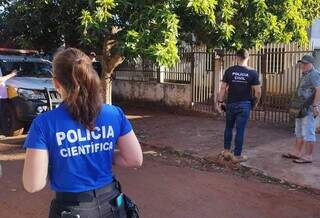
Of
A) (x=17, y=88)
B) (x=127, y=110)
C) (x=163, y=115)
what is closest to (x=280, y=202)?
(x=17, y=88)

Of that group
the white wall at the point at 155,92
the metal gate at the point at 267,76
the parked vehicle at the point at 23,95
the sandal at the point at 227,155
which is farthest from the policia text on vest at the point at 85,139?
the white wall at the point at 155,92

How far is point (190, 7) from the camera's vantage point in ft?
28.8

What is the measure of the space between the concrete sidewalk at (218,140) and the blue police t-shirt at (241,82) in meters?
1.07

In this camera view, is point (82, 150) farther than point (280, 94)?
No

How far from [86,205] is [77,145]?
0.31 meters

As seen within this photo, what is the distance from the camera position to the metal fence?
12.1 meters

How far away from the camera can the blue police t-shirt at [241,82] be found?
25.6 ft

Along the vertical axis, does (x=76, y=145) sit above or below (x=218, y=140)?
above

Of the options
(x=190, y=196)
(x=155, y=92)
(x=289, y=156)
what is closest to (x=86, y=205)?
(x=190, y=196)

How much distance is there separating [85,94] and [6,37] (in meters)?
10.5

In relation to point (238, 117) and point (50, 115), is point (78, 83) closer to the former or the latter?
point (50, 115)

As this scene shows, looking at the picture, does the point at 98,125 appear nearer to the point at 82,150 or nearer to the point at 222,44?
the point at 82,150

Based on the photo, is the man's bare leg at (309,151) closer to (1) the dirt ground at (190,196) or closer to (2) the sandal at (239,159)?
(2) the sandal at (239,159)

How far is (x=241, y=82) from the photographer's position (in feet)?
25.6
